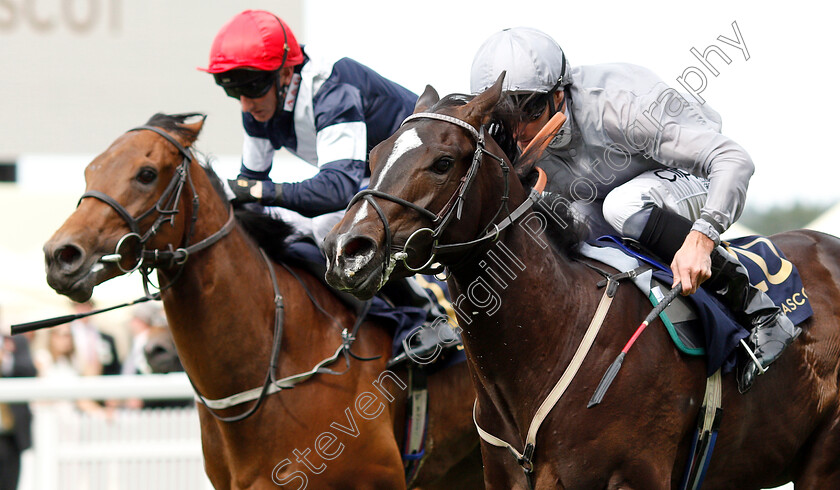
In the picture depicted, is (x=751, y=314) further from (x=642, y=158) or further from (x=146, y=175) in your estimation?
(x=146, y=175)

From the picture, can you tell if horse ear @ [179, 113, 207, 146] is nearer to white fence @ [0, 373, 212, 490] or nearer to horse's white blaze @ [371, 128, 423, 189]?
horse's white blaze @ [371, 128, 423, 189]

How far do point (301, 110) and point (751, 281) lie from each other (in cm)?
223

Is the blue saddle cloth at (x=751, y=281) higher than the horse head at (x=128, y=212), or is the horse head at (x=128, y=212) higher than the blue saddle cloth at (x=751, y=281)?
the blue saddle cloth at (x=751, y=281)

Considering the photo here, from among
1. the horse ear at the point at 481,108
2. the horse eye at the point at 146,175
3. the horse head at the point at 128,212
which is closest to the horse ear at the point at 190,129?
the horse head at the point at 128,212

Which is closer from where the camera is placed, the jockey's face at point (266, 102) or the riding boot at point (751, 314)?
the riding boot at point (751, 314)

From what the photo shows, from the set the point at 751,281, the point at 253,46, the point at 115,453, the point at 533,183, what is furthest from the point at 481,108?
the point at 115,453

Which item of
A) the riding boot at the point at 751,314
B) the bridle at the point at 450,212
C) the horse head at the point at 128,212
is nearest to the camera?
the bridle at the point at 450,212

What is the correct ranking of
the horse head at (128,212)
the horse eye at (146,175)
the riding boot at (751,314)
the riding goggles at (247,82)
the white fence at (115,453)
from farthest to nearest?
1. the white fence at (115,453)
2. the riding goggles at (247,82)
3. the horse eye at (146,175)
4. the horse head at (128,212)
5. the riding boot at (751,314)

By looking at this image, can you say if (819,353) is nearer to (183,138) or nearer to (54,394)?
(183,138)

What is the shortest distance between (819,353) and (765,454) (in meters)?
0.45

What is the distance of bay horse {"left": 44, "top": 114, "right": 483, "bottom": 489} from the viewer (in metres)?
→ 3.66

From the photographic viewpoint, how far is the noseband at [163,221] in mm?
3586

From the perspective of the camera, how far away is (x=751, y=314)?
10.8 feet

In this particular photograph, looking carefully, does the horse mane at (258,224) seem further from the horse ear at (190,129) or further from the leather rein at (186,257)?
the leather rein at (186,257)
